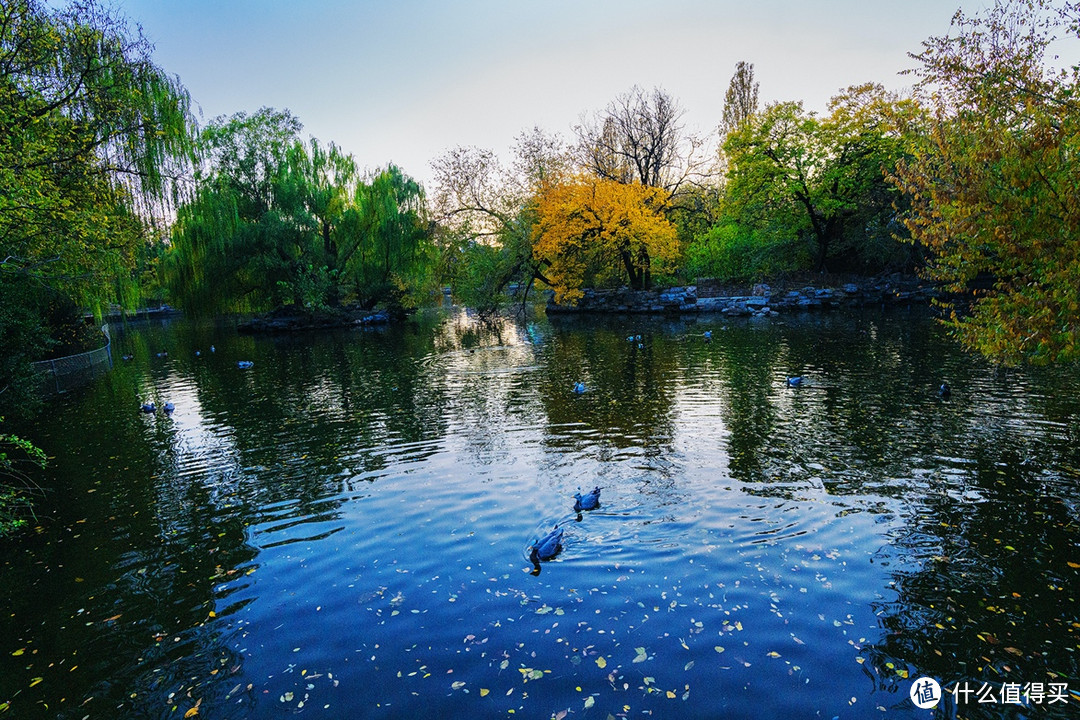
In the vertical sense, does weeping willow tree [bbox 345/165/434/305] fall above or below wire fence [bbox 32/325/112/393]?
above

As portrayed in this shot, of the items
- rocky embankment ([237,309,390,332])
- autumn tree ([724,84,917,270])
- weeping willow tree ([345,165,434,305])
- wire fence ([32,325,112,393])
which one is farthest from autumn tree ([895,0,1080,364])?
rocky embankment ([237,309,390,332])

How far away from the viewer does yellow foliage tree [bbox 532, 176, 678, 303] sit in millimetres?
37438

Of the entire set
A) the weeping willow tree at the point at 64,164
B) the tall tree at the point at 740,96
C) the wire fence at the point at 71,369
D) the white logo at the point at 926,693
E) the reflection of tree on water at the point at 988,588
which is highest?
the tall tree at the point at 740,96

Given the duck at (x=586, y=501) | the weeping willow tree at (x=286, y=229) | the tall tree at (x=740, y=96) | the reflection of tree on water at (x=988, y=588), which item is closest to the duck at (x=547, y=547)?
the duck at (x=586, y=501)

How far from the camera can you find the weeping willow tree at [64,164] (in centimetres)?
1048

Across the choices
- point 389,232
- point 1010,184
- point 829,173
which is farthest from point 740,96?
point 1010,184

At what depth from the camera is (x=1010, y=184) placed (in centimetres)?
750

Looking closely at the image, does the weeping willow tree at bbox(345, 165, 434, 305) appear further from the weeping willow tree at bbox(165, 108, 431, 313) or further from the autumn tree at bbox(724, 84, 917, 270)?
the autumn tree at bbox(724, 84, 917, 270)

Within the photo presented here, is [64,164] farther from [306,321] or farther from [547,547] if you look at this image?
[306,321]

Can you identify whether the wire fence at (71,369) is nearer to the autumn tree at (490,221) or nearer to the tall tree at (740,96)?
the autumn tree at (490,221)

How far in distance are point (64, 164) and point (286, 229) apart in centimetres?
2638

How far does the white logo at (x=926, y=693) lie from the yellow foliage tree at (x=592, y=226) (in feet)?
114

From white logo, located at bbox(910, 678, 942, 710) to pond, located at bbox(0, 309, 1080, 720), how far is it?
0.22 feet

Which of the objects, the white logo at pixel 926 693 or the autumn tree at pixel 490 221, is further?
the autumn tree at pixel 490 221
